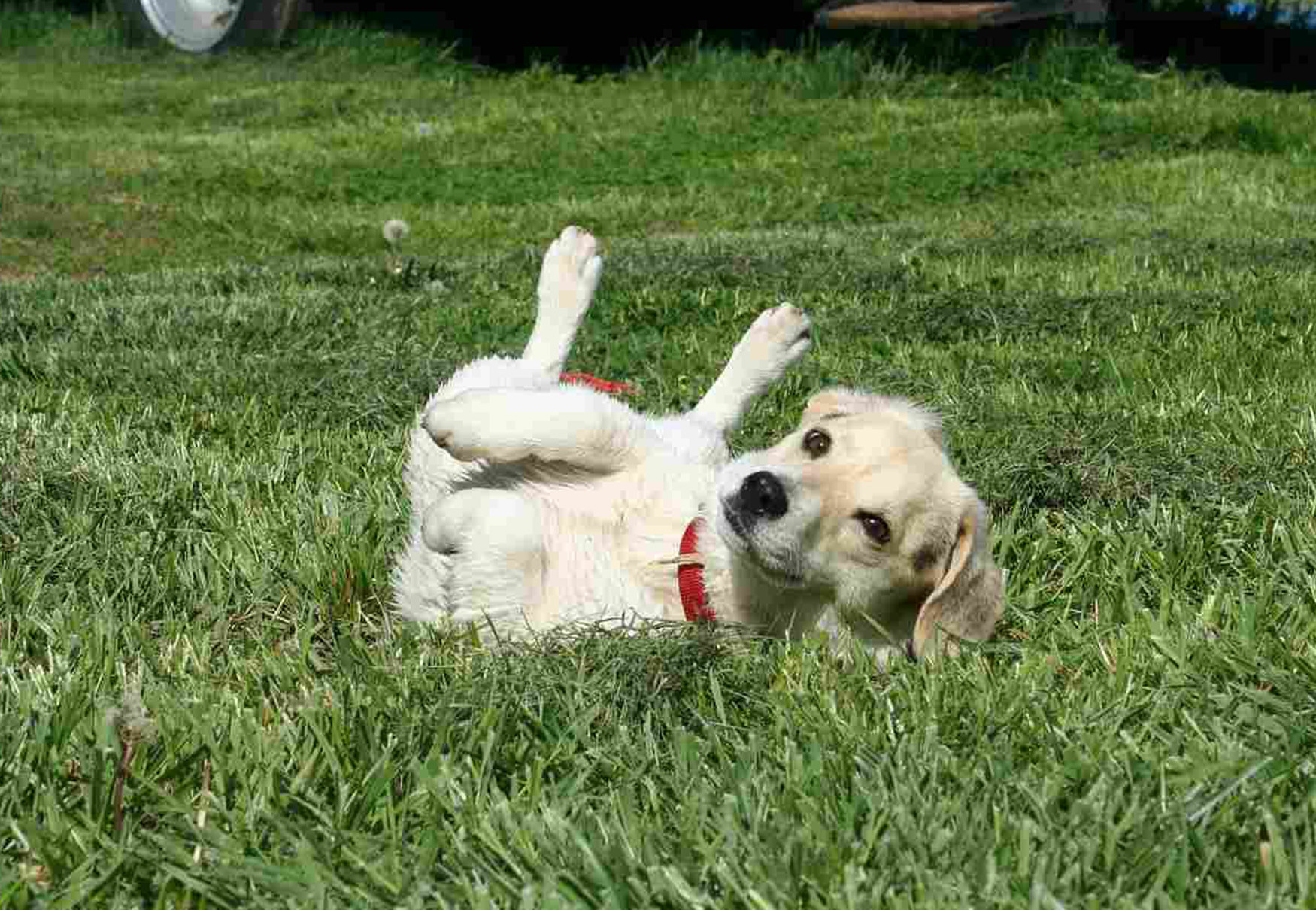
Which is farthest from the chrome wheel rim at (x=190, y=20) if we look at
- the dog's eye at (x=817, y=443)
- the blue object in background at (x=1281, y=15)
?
the dog's eye at (x=817, y=443)

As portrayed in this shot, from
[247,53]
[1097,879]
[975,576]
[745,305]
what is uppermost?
Answer: [1097,879]

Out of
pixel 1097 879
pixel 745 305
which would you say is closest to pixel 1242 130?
pixel 745 305

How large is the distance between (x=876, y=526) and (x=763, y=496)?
9.8 inches

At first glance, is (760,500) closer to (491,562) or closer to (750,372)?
(491,562)

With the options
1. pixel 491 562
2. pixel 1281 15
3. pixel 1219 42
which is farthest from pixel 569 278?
pixel 1281 15

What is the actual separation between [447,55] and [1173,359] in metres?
9.88

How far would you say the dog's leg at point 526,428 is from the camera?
3.24 meters

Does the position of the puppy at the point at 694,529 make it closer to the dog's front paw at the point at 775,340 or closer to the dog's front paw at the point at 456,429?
the dog's front paw at the point at 456,429

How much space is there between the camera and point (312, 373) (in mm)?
4969

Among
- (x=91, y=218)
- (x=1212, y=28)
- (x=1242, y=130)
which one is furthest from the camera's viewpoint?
(x=1212, y=28)

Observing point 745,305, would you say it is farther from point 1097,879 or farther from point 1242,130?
point 1242,130

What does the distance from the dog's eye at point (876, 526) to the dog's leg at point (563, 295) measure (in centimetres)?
133

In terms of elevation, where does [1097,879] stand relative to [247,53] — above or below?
above

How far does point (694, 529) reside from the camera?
10.2 feet
